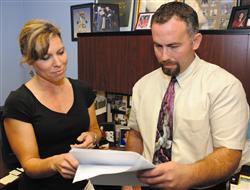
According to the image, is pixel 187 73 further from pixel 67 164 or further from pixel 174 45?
pixel 67 164

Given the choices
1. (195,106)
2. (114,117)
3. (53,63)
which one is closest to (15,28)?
(114,117)

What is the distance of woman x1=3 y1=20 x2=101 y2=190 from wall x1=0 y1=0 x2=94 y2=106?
1.35 metres

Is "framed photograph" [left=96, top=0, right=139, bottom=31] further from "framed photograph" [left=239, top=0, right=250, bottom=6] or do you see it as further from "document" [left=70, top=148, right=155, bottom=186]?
"document" [left=70, top=148, right=155, bottom=186]

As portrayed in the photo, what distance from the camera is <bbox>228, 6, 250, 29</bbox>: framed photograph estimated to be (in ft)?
4.59

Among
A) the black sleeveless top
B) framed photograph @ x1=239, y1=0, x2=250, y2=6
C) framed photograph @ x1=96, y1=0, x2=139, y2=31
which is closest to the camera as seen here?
the black sleeveless top

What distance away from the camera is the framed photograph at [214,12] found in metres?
1.65

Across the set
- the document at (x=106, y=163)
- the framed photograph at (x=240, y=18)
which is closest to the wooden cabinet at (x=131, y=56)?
the framed photograph at (x=240, y=18)

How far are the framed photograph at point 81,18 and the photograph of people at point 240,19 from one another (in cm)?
126

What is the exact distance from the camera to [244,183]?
4.15 feet

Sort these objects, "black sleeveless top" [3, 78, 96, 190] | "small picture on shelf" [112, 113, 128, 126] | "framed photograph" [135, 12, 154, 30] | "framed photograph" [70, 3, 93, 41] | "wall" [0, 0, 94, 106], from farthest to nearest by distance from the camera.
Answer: "wall" [0, 0, 94, 106] → "framed photograph" [70, 3, 93, 41] → "small picture on shelf" [112, 113, 128, 126] → "framed photograph" [135, 12, 154, 30] → "black sleeveless top" [3, 78, 96, 190]

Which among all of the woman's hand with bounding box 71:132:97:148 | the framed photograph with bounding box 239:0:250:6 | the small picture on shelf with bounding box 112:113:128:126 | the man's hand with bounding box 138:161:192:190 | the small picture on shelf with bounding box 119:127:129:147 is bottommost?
the small picture on shelf with bounding box 119:127:129:147

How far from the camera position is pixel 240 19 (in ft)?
4.72

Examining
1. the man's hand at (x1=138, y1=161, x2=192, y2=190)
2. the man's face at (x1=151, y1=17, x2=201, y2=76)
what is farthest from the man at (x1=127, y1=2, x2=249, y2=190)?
the man's hand at (x1=138, y1=161, x2=192, y2=190)

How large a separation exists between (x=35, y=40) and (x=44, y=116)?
340 mm
